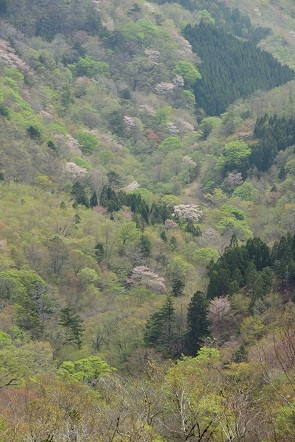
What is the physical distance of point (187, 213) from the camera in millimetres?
69625

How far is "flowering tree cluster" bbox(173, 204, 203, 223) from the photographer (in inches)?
2714

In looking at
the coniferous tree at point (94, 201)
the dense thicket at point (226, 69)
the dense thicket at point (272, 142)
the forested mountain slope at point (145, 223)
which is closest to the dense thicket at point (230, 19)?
the forested mountain slope at point (145, 223)

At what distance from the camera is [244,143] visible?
8131cm

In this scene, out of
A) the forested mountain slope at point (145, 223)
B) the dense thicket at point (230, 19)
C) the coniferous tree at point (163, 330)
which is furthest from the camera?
the dense thicket at point (230, 19)

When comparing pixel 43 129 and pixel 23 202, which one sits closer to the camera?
pixel 23 202

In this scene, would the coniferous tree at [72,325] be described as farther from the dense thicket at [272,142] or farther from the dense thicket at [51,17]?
the dense thicket at [51,17]

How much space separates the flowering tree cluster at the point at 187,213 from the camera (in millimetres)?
68938

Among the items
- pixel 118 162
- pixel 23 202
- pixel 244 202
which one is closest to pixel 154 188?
pixel 118 162

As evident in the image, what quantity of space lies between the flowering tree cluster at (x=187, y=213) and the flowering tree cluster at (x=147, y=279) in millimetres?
13195

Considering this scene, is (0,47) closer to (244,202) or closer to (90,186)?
(90,186)

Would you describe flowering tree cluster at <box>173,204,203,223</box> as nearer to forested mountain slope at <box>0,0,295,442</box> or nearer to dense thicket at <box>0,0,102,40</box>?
forested mountain slope at <box>0,0,295,442</box>

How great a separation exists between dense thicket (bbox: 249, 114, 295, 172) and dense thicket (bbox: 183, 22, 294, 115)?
77.7 feet

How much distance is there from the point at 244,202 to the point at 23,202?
22824 mm

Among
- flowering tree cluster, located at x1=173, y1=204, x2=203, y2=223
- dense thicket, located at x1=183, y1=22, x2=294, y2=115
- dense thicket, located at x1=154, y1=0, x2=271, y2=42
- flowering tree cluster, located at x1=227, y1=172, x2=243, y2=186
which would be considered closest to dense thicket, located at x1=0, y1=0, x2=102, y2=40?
dense thicket, located at x1=183, y1=22, x2=294, y2=115
